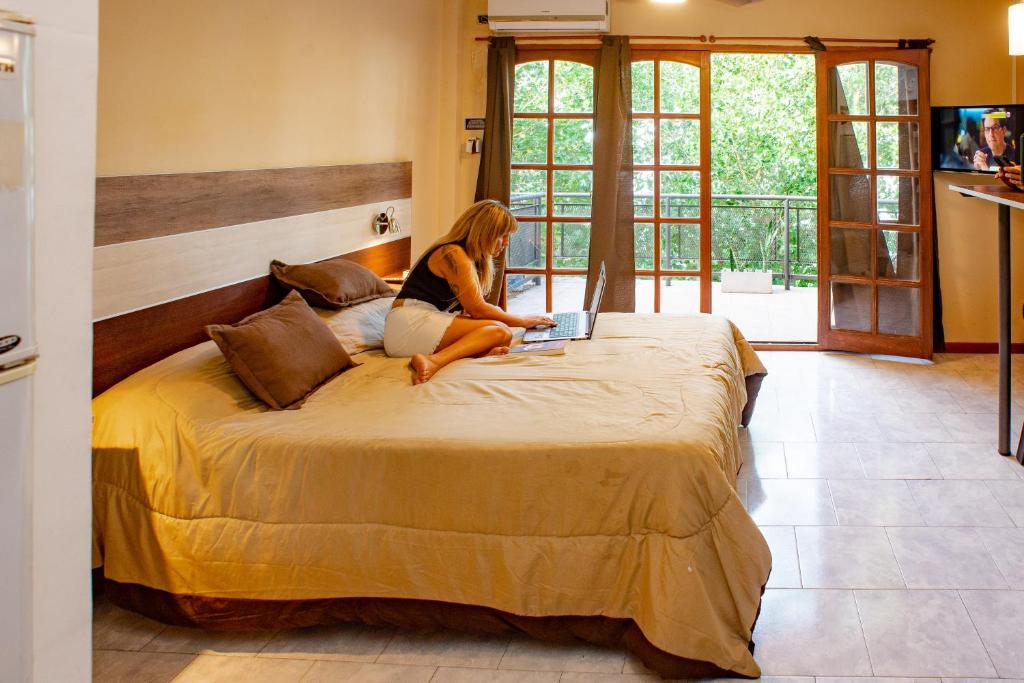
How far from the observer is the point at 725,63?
35.8 feet

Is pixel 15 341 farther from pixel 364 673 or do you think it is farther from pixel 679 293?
pixel 679 293

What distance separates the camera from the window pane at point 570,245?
22.3ft

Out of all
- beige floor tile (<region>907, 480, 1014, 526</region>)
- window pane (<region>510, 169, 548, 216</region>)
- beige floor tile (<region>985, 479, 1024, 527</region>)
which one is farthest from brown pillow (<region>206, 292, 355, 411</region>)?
window pane (<region>510, 169, 548, 216</region>)

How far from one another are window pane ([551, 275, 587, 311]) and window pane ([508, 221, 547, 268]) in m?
0.17

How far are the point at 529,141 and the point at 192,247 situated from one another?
11.9 feet

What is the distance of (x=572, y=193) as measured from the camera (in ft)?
22.2

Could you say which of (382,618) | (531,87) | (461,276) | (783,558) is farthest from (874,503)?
(531,87)

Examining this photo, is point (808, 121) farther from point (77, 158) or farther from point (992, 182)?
point (77, 158)

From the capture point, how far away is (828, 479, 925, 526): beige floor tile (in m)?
3.64

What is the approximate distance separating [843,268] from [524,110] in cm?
241

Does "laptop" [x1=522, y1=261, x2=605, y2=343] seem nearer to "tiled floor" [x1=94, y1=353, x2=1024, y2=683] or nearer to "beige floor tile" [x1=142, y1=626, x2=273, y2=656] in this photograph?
"tiled floor" [x1=94, y1=353, x2=1024, y2=683]

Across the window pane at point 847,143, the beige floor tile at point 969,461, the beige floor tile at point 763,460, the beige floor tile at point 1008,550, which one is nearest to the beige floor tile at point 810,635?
the beige floor tile at point 1008,550

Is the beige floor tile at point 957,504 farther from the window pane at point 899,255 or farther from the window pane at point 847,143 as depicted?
the window pane at point 847,143

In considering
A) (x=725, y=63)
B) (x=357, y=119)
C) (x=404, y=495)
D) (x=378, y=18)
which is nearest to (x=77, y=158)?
(x=404, y=495)
